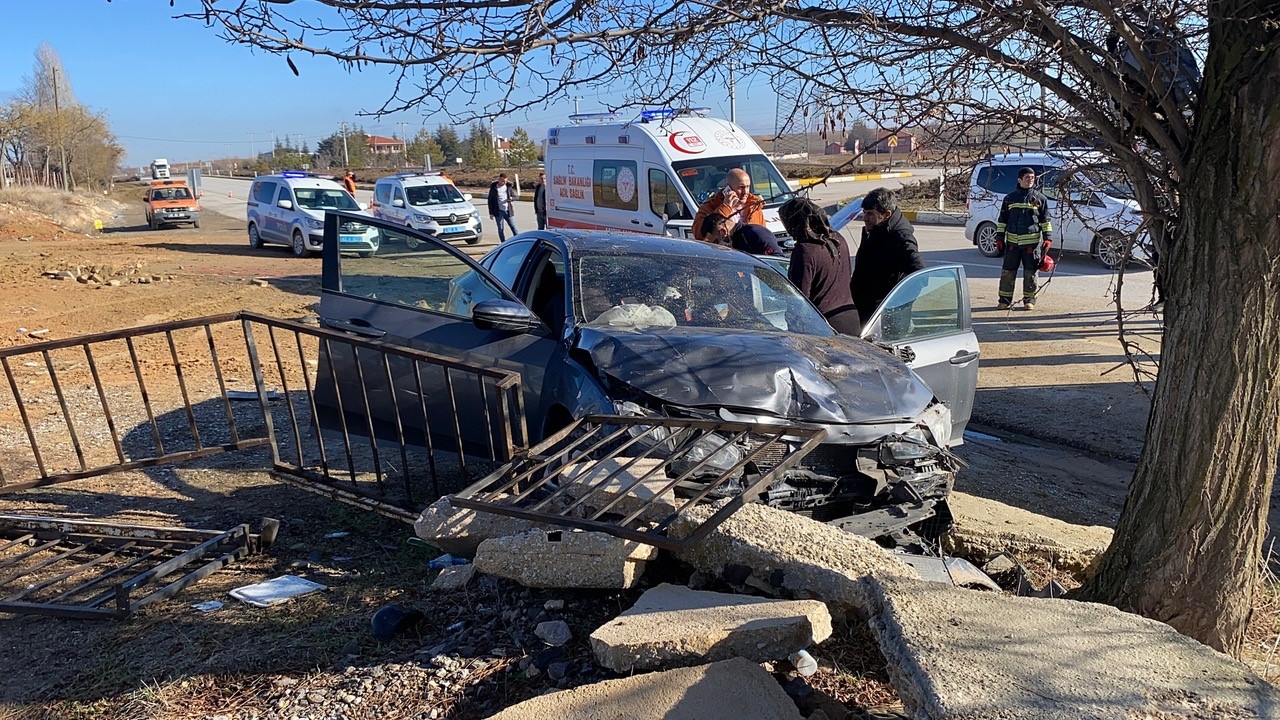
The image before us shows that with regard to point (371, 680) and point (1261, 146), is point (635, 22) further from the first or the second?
point (371, 680)

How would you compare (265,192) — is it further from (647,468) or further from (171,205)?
(647,468)

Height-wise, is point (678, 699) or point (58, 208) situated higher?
point (678, 699)

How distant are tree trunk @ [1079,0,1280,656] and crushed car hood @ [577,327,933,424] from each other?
Result: 1.09m

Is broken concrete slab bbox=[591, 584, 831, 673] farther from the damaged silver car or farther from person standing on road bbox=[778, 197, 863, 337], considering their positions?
person standing on road bbox=[778, 197, 863, 337]

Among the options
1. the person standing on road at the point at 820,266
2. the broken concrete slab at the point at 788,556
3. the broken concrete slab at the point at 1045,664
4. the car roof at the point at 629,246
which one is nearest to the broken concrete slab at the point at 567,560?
the broken concrete slab at the point at 788,556

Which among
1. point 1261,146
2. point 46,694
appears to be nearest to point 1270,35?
point 1261,146

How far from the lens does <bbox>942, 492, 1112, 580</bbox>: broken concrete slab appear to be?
185 inches

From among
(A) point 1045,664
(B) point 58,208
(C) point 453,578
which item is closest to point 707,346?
(C) point 453,578

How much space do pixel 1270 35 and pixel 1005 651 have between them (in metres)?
2.19

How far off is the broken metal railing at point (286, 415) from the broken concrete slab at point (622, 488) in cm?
50

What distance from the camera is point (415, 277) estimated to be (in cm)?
550

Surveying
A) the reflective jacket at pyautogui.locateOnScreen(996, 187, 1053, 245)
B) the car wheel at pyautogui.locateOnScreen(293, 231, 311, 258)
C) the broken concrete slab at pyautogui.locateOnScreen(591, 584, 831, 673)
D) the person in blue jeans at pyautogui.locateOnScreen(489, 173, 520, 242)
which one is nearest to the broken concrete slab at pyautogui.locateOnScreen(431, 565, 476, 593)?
the broken concrete slab at pyautogui.locateOnScreen(591, 584, 831, 673)

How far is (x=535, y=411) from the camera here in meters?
4.84

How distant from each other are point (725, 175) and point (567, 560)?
1081 cm
